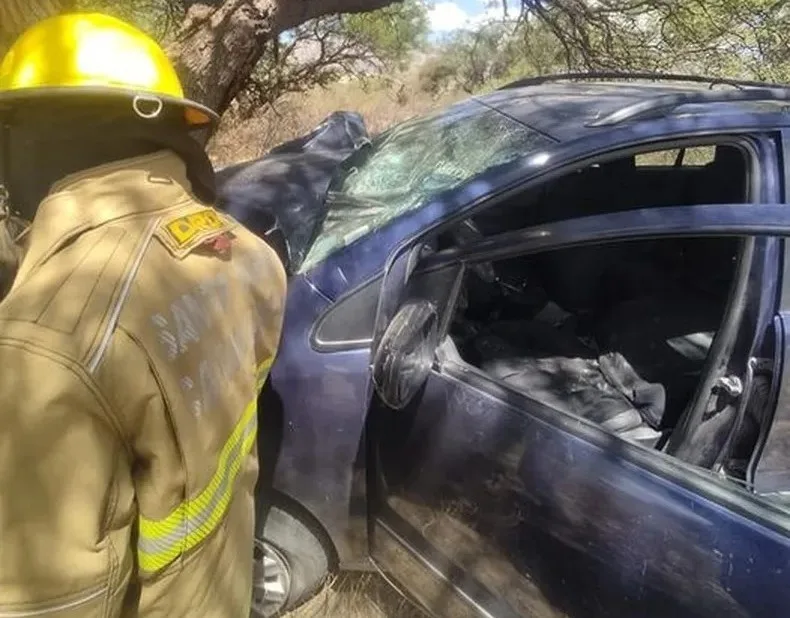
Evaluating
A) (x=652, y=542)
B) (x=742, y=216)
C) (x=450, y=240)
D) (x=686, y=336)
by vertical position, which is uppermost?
(x=742, y=216)

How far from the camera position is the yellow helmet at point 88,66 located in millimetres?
1196

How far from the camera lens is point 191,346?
3.80 ft

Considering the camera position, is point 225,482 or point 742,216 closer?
point 225,482

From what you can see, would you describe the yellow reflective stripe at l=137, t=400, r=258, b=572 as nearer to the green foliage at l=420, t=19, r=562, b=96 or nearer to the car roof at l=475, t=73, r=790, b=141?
the car roof at l=475, t=73, r=790, b=141

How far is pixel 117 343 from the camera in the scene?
3.41 feet

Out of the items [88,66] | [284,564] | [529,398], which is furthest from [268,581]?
[88,66]

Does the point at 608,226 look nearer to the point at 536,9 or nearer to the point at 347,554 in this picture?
the point at 347,554

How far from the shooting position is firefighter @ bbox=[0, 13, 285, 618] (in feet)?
3.31

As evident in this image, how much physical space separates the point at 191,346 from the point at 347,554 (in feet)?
4.50

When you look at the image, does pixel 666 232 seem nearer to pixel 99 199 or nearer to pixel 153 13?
pixel 99 199

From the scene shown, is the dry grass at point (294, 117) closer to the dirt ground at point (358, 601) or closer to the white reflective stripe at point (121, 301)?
the dirt ground at point (358, 601)

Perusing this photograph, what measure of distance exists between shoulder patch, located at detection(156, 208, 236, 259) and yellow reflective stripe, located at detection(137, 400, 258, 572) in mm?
308

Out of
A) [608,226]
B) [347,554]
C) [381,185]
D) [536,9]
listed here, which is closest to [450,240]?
[381,185]

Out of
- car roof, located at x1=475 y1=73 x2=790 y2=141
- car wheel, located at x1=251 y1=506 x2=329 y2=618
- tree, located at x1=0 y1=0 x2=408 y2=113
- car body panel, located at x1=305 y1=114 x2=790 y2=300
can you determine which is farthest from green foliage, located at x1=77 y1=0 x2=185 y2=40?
car wheel, located at x1=251 y1=506 x2=329 y2=618
